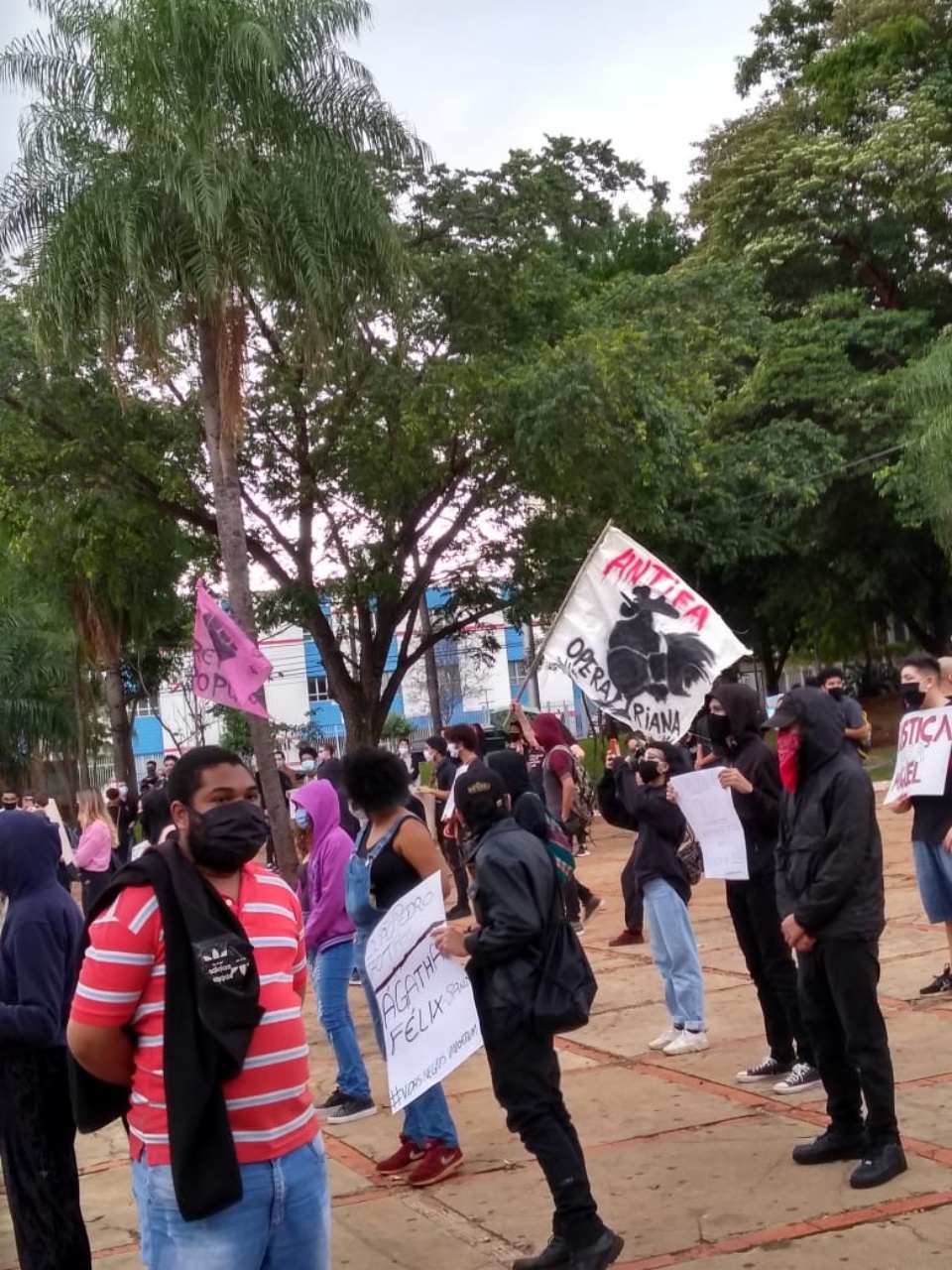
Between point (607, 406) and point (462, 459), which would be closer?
point (607, 406)

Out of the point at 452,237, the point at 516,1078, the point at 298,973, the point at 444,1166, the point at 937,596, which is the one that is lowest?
the point at 444,1166

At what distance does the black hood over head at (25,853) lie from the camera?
462 centimetres

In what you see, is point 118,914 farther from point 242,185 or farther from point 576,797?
point 242,185

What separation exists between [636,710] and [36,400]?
1294 centimetres

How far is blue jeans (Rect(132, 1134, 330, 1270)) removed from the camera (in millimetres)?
3205

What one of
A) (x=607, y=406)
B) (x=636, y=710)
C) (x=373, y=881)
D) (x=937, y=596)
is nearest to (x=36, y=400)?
(x=607, y=406)

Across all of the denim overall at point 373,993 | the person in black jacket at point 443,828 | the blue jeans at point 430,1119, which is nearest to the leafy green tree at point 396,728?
the person in black jacket at point 443,828

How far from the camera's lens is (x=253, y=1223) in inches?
128

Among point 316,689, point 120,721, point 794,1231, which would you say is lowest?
point 794,1231

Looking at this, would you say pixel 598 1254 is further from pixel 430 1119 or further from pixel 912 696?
pixel 912 696

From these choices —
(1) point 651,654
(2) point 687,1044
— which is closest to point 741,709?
(1) point 651,654

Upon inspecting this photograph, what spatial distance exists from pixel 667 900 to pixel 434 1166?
233cm

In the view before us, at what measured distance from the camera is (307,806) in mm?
7672

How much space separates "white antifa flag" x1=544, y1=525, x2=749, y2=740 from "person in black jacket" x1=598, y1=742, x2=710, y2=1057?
1.12 feet
